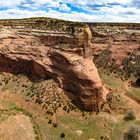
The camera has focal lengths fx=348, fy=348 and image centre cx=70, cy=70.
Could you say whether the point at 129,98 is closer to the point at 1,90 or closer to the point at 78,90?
the point at 78,90

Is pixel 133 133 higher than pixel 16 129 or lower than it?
lower

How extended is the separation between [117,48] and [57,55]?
1801 inches

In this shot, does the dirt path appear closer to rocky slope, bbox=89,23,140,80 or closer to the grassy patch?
the grassy patch

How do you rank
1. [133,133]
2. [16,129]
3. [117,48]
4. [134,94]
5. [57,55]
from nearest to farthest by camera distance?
[16,129]
[133,133]
[57,55]
[134,94]
[117,48]

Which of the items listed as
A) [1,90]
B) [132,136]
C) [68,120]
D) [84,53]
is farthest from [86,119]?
[1,90]

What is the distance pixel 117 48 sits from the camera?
120 m

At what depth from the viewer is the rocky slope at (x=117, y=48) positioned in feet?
370

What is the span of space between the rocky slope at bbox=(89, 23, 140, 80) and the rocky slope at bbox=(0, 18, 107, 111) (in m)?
31.2

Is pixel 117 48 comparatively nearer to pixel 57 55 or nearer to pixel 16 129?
pixel 57 55

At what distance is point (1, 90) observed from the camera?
260 feet

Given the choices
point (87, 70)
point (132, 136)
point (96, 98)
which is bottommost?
point (132, 136)

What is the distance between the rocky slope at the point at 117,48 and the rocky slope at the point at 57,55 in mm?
31222

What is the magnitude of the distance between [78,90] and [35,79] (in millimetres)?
12363

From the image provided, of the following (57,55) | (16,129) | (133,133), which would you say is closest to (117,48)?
(57,55)
